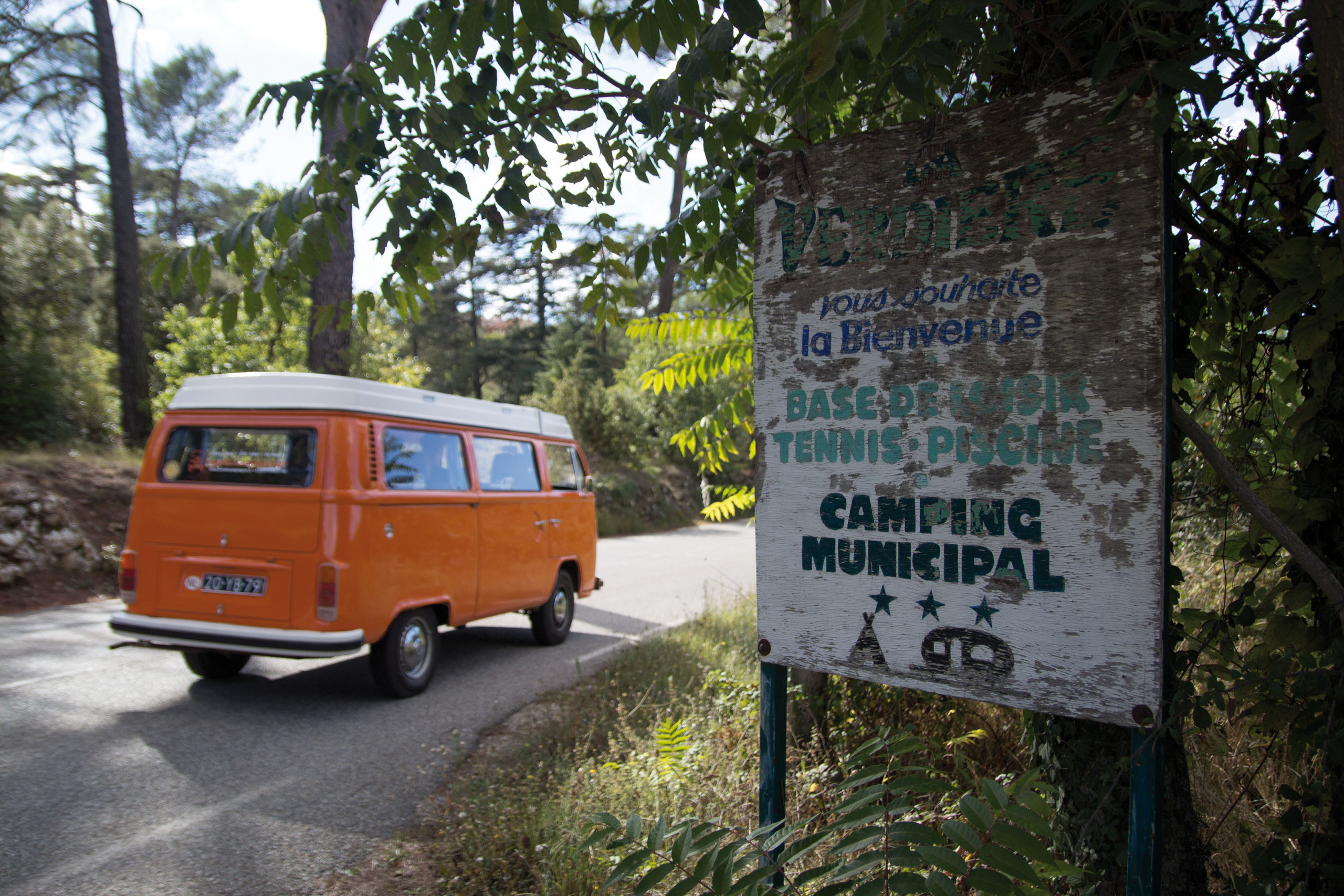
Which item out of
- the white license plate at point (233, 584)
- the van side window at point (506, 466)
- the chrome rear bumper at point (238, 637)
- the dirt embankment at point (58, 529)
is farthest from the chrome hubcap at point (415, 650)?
the dirt embankment at point (58, 529)

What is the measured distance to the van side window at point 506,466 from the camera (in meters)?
7.30

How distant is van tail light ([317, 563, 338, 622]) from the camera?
5.59 meters

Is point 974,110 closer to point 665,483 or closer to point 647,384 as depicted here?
point 647,384

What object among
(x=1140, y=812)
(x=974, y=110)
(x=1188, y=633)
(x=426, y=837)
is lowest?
(x=426, y=837)

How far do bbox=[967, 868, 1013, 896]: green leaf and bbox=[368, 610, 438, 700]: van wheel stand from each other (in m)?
5.17

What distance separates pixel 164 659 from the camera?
23.1 ft

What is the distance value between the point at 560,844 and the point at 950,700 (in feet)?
6.39

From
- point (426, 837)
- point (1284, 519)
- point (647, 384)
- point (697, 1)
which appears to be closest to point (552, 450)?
point (647, 384)

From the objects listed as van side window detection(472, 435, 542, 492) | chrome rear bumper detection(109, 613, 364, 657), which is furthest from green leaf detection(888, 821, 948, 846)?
van side window detection(472, 435, 542, 492)

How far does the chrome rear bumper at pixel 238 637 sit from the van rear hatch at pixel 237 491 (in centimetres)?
51

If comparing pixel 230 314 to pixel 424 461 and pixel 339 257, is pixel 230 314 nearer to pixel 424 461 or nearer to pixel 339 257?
pixel 424 461

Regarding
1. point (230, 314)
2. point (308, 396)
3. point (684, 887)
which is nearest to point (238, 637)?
point (308, 396)

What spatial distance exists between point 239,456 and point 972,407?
5.40 meters

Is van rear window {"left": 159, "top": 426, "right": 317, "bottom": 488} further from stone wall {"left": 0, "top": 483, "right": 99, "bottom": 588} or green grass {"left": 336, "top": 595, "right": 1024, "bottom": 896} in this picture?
stone wall {"left": 0, "top": 483, "right": 99, "bottom": 588}
